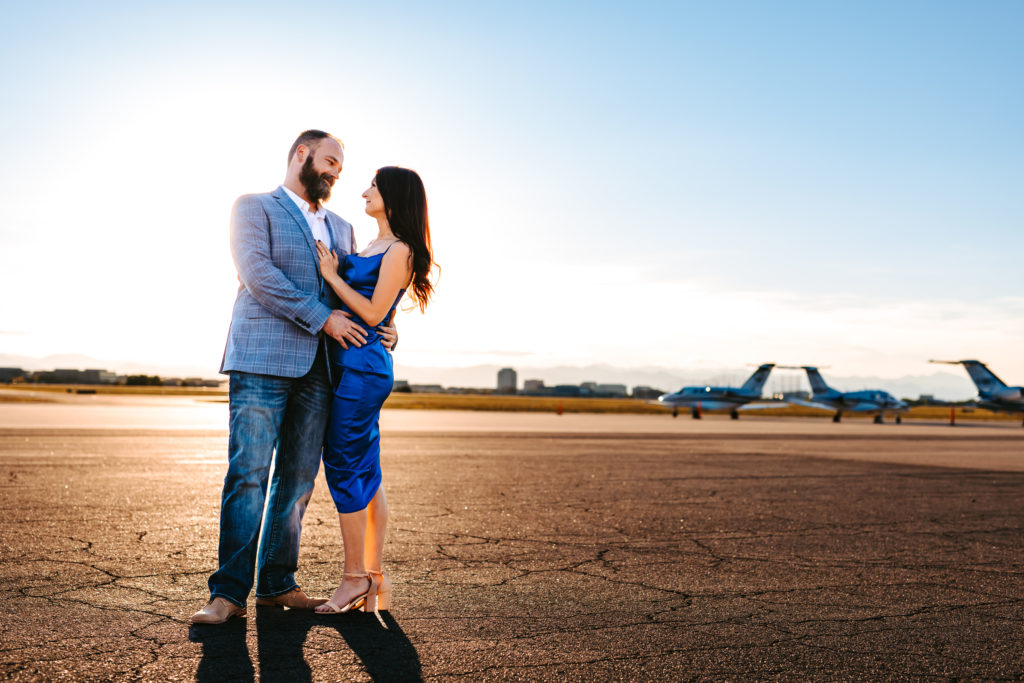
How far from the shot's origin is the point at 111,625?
11.7 feet

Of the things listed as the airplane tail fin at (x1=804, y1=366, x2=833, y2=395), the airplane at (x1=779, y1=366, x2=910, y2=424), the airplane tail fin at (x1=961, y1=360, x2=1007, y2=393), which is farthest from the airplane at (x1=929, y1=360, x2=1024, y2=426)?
the airplane tail fin at (x1=804, y1=366, x2=833, y2=395)

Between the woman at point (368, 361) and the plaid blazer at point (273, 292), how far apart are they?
122 mm

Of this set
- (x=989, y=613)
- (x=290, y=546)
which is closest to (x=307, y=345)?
(x=290, y=546)

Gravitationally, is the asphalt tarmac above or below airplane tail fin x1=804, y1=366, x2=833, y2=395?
below

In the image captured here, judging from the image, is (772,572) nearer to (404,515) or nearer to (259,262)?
(404,515)

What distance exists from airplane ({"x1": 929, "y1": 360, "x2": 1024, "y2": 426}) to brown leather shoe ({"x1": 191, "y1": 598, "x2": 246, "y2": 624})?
55554mm

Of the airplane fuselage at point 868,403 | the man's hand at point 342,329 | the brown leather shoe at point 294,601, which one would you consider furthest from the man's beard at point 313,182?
the airplane fuselage at point 868,403

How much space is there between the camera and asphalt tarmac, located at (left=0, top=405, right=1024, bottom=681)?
325 cm

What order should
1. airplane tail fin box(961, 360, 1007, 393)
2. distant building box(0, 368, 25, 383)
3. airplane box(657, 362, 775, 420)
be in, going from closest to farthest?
1. airplane tail fin box(961, 360, 1007, 393)
2. airplane box(657, 362, 775, 420)
3. distant building box(0, 368, 25, 383)

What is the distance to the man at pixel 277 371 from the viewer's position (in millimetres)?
3779

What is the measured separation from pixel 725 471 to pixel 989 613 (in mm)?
8003

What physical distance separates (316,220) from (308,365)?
75 cm

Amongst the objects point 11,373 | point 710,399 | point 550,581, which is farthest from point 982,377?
point 11,373

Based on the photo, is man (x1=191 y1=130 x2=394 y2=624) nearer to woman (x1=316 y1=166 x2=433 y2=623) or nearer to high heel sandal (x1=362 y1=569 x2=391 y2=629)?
woman (x1=316 y1=166 x2=433 y2=623)
